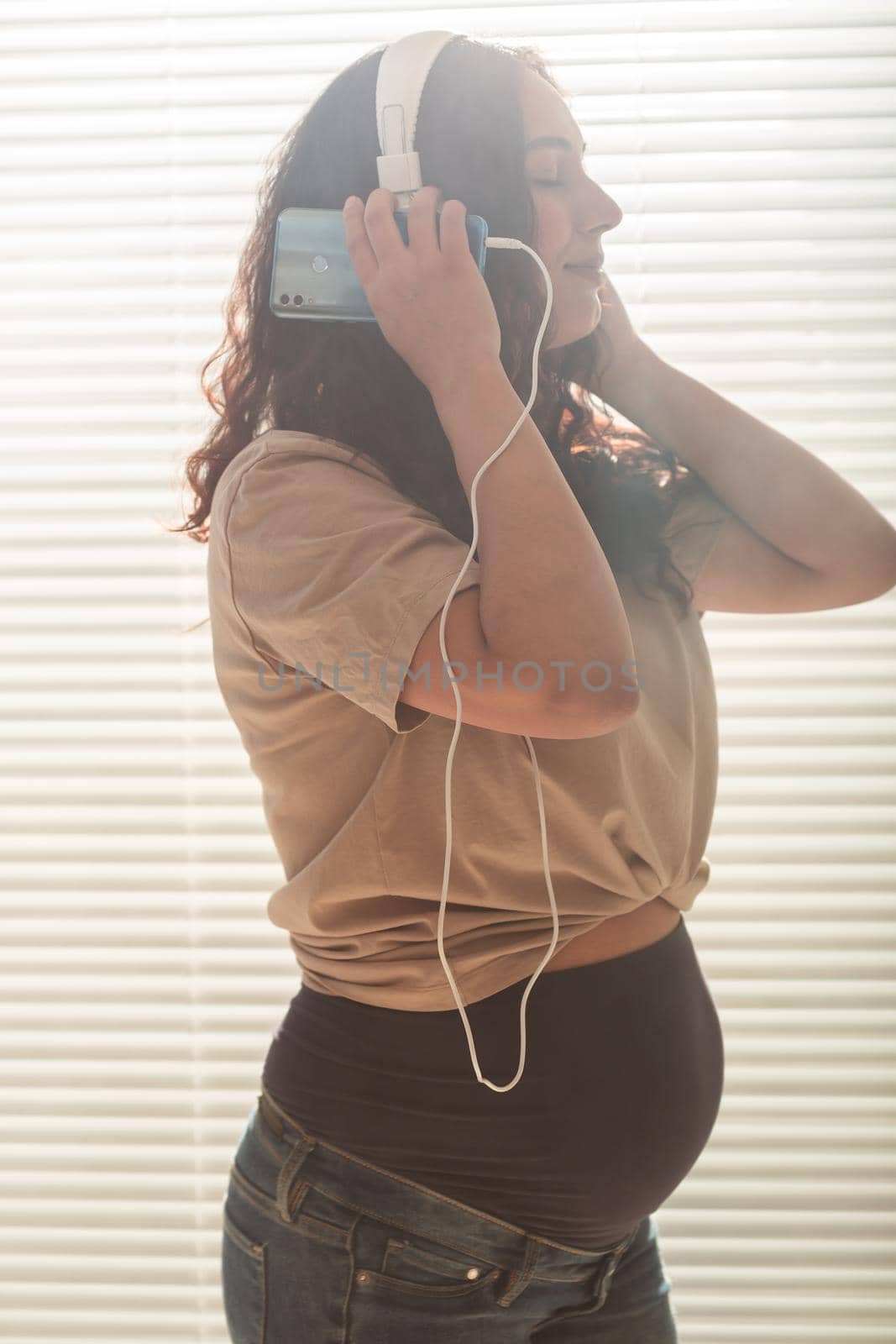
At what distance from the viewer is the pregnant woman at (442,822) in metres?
0.73

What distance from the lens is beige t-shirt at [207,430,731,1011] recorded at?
0.70 metres

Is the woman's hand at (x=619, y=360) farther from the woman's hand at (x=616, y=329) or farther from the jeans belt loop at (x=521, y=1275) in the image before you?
the jeans belt loop at (x=521, y=1275)

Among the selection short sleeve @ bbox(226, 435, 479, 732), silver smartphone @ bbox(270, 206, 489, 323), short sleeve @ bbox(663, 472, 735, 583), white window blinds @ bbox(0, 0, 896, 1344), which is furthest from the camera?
white window blinds @ bbox(0, 0, 896, 1344)

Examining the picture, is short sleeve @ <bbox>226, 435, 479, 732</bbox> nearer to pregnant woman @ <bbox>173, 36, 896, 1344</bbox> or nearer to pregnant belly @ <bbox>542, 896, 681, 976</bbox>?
pregnant woman @ <bbox>173, 36, 896, 1344</bbox>

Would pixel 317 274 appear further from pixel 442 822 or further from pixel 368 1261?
pixel 368 1261

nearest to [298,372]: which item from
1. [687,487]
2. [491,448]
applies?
[491,448]

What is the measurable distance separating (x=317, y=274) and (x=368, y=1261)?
29.4 inches

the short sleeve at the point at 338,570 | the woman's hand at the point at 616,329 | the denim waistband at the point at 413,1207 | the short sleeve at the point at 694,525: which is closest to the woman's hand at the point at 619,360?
the woman's hand at the point at 616,329

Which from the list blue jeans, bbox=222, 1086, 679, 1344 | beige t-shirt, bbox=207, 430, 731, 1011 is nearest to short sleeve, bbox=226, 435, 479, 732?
beige t-shirt, bbox=207, 430, 731, 1011

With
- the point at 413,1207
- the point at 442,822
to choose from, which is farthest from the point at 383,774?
the point at 413,1207

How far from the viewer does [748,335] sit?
1261 mm

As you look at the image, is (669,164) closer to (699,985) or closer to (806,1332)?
(699,985)

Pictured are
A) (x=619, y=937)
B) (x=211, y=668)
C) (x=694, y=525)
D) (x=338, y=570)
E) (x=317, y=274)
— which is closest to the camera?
(x=338, y=570)

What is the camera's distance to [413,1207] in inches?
32.0
